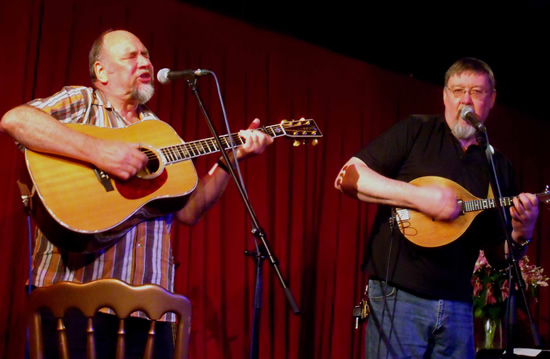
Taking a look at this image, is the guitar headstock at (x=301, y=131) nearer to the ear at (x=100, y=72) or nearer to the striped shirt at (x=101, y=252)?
the striped shirt at (x=101, y=252)

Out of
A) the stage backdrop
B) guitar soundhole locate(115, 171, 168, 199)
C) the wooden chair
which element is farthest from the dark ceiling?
the wooden chair

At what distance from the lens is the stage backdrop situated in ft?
12.6

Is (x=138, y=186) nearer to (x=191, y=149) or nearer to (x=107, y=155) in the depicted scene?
(x=107, y=155)

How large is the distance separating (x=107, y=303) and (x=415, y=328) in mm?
1718

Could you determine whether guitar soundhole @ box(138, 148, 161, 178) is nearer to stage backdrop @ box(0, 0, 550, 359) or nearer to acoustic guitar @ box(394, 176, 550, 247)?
acoustic guitar @ box(394, 176, 550, 247)

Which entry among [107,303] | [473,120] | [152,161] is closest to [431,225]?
[473,120]

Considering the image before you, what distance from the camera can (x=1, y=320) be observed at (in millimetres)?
3650

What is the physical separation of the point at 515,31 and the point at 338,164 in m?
2.36

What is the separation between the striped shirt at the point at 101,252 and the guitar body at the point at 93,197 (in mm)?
67

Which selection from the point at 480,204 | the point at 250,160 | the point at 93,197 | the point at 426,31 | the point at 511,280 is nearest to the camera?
the point at 93,197

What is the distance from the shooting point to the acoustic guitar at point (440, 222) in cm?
299

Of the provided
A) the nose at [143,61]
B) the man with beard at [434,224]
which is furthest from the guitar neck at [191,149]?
the man with beard at [434,224]

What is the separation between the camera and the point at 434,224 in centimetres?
303

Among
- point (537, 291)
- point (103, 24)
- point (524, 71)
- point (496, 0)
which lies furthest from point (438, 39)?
point (103, 24)
